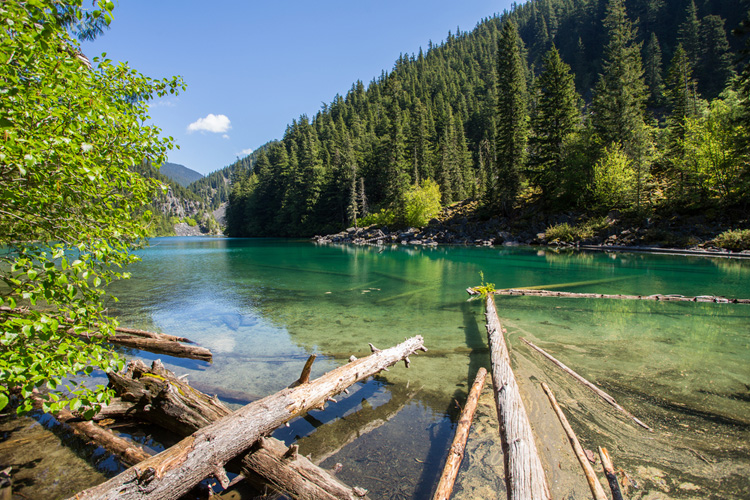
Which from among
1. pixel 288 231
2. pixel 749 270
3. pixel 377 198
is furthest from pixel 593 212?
pixel 288 231

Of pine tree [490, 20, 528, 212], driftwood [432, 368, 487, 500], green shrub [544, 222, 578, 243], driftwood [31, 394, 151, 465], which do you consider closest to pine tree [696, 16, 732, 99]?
pine tree [490, 20, 528, 212]

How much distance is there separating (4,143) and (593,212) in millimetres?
47724

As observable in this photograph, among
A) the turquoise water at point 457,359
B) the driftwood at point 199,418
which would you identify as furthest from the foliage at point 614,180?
the driftwood at point 199,418

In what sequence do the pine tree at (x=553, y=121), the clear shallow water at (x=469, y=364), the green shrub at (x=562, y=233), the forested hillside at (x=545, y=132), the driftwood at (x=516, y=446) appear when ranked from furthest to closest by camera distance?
1. the pine tree at (x=553, y=121)
2. the green shrub at (x=562, y=233)
3. the forested hillside at (x=545, y=132)
4. the clear shallow water at (x=469, y=364)
5. the driftwood at (x=516, y=446)

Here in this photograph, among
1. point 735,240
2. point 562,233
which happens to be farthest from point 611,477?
point 562,233

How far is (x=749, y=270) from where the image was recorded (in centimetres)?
1991

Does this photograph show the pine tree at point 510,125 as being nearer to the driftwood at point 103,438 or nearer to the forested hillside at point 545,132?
the forested hillside at point 545,132

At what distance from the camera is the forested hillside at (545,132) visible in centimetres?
3547

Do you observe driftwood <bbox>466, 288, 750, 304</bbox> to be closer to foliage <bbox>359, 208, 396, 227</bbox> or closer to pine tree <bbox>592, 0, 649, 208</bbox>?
pine tree <bbox>592, 0, 649, 208</bbox>

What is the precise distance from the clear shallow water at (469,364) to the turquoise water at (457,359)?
0.11 feet

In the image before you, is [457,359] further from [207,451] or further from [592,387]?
[207,451]

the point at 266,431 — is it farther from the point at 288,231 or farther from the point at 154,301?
the point at 288,231

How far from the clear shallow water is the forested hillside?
57.1 feet

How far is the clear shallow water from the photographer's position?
427 cm
